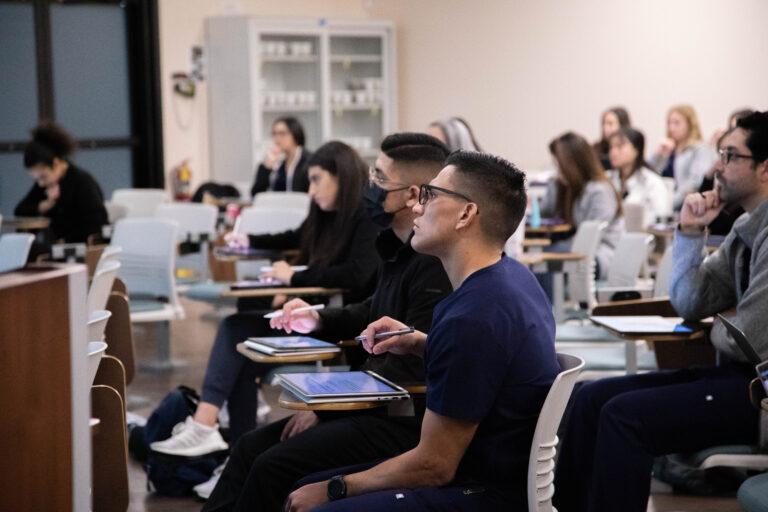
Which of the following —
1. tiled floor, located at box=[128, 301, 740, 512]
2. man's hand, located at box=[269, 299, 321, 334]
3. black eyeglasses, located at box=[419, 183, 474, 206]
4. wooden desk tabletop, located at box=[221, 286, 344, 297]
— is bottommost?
tiled floor, located at box=[128, 301, 740, 512]

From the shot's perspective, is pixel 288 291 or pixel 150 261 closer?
pixel 288 291

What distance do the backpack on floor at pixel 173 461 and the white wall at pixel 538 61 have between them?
22.7 feet

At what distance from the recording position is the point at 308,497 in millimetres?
2762

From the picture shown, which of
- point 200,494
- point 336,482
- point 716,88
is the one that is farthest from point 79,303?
point 716,88

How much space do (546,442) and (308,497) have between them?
560 mm

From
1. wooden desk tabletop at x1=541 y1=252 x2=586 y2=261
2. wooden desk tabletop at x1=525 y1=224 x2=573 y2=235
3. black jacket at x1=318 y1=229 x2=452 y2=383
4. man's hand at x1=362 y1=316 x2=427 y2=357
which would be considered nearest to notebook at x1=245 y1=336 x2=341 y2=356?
black jacket at x1=318 y1=229 x2=452 y2=383

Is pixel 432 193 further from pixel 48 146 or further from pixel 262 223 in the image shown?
pixel 48 146

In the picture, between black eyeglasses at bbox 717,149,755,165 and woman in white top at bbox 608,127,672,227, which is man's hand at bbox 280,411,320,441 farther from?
woman in white top at bbox 608,127,672,227

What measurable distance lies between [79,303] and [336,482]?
2.26 ft

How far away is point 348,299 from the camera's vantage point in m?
4.91

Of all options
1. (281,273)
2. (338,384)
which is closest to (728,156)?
(338,384)

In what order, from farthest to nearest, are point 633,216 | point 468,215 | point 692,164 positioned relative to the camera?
point 692,164
point 633,216
point 468,215

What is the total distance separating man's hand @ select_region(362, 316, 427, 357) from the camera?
3049 millimetres

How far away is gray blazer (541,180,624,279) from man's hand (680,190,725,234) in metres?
3.22
